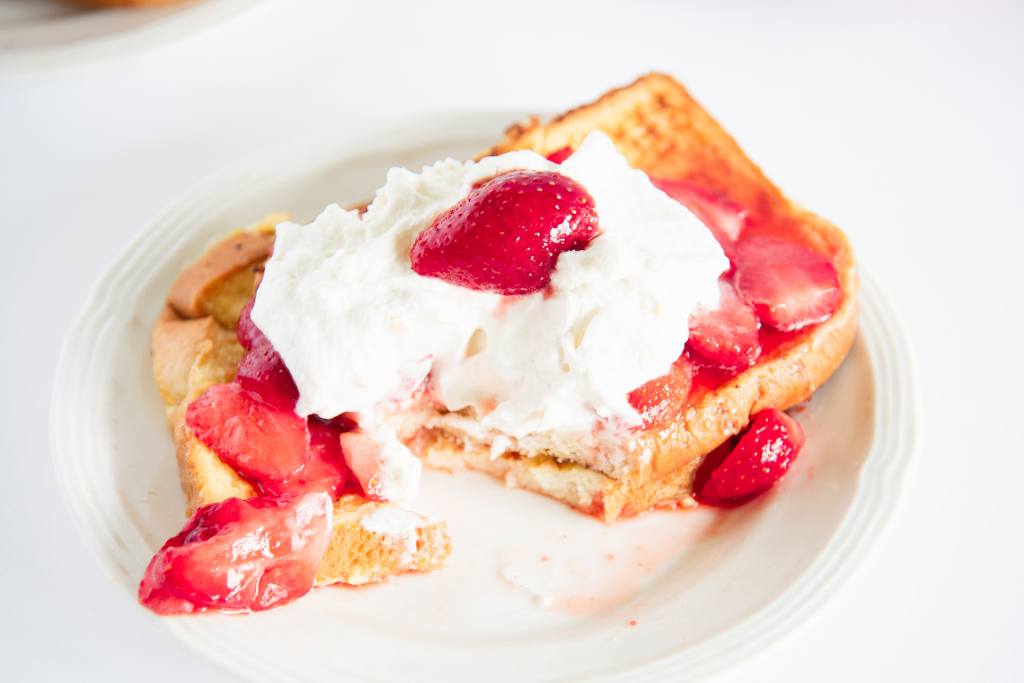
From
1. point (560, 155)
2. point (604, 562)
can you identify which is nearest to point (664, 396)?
point (604, 562)

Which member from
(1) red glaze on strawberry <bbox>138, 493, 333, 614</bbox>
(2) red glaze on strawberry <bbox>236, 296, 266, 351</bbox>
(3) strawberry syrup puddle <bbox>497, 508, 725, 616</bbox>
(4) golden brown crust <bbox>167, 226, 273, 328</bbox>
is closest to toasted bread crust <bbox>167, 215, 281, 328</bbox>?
(4) golden brown crust <bbox>167, 226, 273, 328</bbox>

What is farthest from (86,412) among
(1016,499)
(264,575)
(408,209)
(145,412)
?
(1016,499)

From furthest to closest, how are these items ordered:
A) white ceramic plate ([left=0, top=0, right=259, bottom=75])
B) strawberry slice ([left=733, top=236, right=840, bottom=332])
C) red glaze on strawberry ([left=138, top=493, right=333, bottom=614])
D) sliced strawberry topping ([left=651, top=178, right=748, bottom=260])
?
1. white ceramic plate ([left=0, top=0, right=259, bottom=75])
2. sliced strawberry topping ([left=651, top=178, right=748, bottom=260])
3. strawberry slice ([left=733, top=236, right=840, bottom=332])
4. red glaze on strawberry ([left=138, top=493, right=333, bottom=614])

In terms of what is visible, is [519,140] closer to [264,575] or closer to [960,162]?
[264,575]

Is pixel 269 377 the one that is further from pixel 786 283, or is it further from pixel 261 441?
pixel 786 283

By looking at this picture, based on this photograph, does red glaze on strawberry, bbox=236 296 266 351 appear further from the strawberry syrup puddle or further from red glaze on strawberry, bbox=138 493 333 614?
the strawberry syrup puddle

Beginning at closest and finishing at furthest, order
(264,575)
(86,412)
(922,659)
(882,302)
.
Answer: (264,575) < (922,659) < (86,412) < (882,302)

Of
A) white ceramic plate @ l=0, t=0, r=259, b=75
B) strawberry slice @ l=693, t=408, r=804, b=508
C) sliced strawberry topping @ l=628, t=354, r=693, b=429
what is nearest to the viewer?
sliced strawberry topping @ l=628, t=354, r=693, b=429
